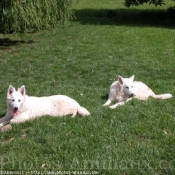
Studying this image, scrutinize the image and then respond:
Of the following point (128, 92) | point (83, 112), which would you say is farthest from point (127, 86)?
point (83, 112)

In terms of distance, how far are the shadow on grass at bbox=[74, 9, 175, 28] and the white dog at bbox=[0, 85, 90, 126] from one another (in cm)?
1540

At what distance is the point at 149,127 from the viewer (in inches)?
230

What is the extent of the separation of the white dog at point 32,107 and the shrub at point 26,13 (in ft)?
29.1

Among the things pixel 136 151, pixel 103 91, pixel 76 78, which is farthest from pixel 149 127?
pixel 76 78

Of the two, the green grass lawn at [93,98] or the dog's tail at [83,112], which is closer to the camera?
the green grass lawn at [93,98]

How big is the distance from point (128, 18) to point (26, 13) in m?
11.3

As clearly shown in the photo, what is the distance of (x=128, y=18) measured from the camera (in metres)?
24.6

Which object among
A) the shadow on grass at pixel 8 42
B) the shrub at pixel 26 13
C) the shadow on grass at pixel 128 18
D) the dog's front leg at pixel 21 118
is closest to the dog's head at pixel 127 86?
the dog's front leg at pixel 21 118

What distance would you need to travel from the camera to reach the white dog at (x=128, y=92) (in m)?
7.97

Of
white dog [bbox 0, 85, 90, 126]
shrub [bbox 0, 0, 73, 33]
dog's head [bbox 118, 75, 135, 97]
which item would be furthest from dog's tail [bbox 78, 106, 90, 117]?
shrub [bbox 0, 0, 73, 33]

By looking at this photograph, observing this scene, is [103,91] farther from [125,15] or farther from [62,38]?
[125,15]

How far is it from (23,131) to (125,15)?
21336mm

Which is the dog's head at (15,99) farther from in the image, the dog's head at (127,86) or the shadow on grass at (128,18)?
the shadow on grass at (128,18)

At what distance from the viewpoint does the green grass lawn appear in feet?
15.7
